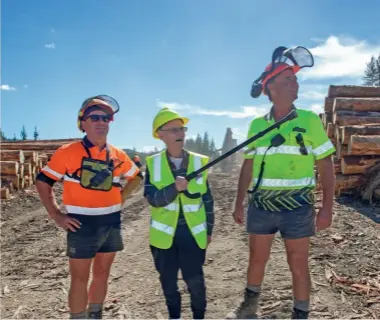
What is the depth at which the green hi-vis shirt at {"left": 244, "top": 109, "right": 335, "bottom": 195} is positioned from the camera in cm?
339

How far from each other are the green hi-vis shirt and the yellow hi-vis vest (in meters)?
0.64

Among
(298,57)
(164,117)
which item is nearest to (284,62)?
(298,57)

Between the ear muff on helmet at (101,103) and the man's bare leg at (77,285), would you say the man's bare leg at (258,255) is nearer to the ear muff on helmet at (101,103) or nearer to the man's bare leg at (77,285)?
the man's bare leg at (77,285)

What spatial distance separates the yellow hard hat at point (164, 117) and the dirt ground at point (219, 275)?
6.96 feet

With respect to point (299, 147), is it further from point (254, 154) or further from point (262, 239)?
point (262, 239)

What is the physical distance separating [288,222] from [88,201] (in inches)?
75.3

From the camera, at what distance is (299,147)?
3389 millimetres

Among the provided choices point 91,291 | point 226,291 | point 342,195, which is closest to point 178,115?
point 91,291

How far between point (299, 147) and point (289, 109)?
16.4 inches

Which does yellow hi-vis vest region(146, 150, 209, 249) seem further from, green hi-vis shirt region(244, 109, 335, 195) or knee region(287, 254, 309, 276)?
knee region(287, 254, 309, 276)

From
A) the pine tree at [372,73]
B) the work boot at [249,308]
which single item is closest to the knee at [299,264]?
the work boot at [249,308]

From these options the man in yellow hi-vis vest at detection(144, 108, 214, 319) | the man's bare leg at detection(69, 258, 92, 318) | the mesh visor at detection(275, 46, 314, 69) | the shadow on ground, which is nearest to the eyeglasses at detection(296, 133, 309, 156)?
the mesh visor at detection(275, 46, 314, 69)

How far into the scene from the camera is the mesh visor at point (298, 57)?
3594mm

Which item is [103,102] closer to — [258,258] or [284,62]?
[284,62]
